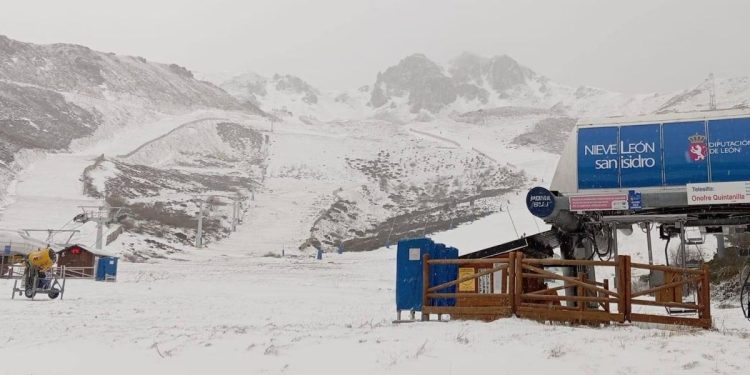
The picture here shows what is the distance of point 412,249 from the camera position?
13.6 metres

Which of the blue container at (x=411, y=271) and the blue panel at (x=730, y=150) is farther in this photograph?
the blue container at (x=411, y=271)

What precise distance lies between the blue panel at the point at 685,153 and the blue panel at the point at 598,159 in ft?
3.52

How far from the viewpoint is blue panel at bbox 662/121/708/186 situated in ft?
43.6

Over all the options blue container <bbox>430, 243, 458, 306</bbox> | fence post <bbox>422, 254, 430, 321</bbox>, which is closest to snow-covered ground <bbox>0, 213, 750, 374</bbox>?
fence post <bbox>422, 254, 430, 321</bbox>

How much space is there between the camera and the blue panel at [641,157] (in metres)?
13.7

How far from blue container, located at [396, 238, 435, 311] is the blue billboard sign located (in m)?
4.05

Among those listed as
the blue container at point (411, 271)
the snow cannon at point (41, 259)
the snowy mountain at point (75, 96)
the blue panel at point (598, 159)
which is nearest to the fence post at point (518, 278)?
the blue container at point (411, 271)

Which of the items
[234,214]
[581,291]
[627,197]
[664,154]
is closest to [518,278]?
[581,291]

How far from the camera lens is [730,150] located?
13117 millimetres

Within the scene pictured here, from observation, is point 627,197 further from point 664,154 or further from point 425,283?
point 425,283

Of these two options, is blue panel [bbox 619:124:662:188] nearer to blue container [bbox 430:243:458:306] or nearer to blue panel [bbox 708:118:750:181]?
blue panel [bbox 708:118:750:181]

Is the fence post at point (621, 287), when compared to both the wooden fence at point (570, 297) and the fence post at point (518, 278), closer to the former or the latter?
the wooden fence at point (570, 297)

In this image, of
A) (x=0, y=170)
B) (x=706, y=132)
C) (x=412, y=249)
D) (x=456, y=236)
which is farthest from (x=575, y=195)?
(x=0, y=170)

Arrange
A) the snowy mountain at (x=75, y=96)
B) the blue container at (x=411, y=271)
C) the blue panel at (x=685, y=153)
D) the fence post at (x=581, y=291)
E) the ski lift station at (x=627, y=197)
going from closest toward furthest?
the fence post at (x=581, y=291) → the ski lift station at (x=627, y=197) → the blue panel at (x=685, y=153) → the blue container at (x=411, y=271) → the snowy mountain at (x=75, y=96)
